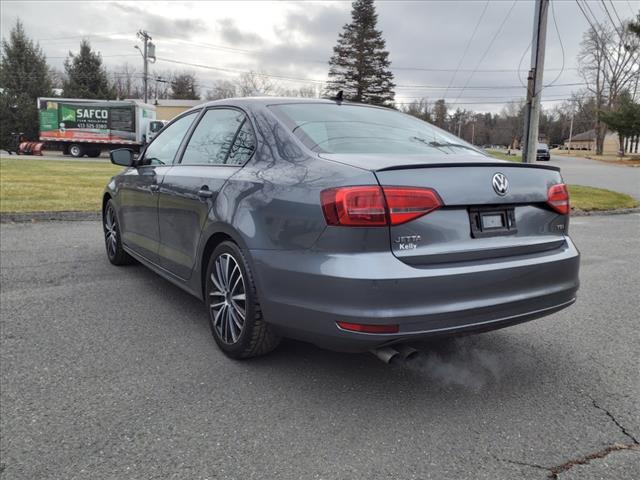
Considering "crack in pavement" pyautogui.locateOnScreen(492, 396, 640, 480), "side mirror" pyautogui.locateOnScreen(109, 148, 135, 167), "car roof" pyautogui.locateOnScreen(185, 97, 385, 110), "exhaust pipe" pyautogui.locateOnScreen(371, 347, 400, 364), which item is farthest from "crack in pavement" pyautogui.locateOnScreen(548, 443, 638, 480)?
"side mirror" pyautogui.locateOnScreen(109, 148, 135, 167)

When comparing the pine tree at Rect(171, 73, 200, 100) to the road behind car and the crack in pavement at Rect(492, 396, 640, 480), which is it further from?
the crack in pavement at Rect(492, 396, 640, 480)

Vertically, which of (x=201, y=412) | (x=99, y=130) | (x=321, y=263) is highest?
(x=99, y=130)

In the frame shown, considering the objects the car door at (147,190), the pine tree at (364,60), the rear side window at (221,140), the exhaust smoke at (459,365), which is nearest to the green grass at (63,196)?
the car door at (147,190)

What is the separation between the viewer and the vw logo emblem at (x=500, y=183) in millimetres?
2754

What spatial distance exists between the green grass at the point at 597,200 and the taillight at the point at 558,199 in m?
9.74

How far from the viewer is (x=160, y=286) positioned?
4.96 metres

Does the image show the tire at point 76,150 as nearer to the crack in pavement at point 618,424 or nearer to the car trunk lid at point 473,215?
the car trunk lid at point 473,215

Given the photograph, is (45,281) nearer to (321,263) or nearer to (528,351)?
(321,263)

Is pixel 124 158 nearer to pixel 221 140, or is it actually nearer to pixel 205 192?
pixel 221 140

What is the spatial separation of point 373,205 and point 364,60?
192 feet

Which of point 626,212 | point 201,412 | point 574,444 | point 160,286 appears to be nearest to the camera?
point 574,444

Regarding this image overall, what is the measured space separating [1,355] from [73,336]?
1.48 feet

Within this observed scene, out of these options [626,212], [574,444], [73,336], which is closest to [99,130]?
[626,212]

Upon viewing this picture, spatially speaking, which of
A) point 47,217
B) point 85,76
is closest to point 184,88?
point 85,76
